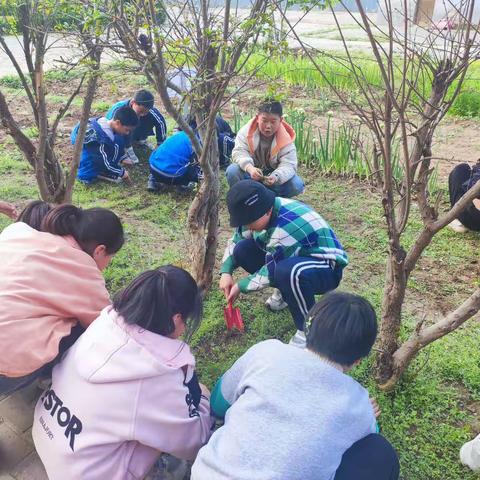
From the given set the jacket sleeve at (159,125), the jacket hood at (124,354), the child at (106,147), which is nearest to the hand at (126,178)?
the child at (106,147)

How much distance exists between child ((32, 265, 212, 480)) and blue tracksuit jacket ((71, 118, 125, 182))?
290cm

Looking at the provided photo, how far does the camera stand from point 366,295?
115 inches

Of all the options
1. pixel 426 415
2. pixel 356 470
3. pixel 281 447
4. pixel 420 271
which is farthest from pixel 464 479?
pixel 420 271

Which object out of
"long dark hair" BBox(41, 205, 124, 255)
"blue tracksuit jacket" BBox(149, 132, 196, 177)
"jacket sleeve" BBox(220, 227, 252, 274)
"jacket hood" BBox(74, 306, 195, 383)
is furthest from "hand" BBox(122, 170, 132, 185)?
"jacket hood" BBox(74, 306, 195, 383)

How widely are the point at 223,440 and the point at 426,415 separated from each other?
43.9 inches

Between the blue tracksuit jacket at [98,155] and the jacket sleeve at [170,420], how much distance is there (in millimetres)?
3058

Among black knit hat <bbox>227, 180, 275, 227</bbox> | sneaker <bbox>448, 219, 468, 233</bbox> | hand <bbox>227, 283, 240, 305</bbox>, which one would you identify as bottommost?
sneaker <bbox>448, 219, 468, 233</bbox>

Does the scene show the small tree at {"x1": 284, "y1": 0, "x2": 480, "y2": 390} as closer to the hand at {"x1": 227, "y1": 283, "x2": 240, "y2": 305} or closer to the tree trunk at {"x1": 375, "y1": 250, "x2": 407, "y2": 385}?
the tree trunk at {"x1": 375, "y1": 250, "x2": 407, "y2": 385}

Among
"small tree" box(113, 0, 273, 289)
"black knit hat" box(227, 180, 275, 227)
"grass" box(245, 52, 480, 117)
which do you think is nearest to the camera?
"small tree" box(113, 0, 273, 289)

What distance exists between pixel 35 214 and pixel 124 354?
3.35ft

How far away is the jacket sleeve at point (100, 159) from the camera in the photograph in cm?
429

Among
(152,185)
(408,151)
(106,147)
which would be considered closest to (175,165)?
(152,185)

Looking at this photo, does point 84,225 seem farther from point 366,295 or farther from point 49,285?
point 366,295

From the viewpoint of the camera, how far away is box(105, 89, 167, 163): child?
450cm
